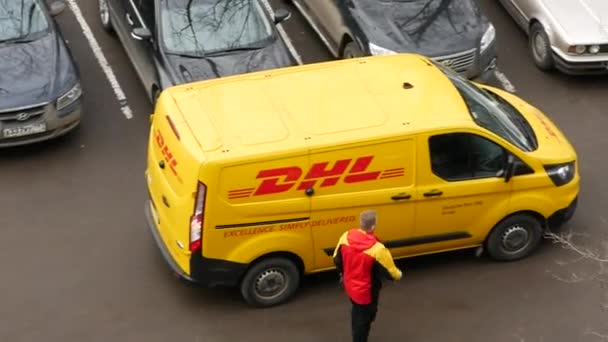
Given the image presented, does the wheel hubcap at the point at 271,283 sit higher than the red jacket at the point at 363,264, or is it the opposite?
the red jacket at the point at 363,264

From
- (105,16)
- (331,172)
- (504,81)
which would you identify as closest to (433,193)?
(331,172)

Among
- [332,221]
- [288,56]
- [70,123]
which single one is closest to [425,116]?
[332,221]

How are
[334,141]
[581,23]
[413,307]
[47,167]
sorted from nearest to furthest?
[334,141]
[413,307]
[47,167]
[581,23]

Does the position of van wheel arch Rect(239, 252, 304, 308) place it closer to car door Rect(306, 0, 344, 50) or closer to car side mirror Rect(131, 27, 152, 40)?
car side mirror Rect(131, 27, 152, 40)

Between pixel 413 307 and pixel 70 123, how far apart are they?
16.4 ft

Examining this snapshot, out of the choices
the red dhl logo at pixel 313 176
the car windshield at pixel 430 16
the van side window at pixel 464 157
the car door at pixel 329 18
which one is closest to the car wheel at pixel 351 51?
the car door at pixel 329 18

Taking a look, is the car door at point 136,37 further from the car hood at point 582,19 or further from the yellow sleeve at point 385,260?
the car hood at point 582,19

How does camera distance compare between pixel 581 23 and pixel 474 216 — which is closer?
pixel 474 216

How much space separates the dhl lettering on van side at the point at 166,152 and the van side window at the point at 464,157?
247 centimetres

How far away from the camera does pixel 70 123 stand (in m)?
13.7

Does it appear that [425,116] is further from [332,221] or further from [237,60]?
[237,60]

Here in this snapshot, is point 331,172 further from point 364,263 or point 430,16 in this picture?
point 430,16

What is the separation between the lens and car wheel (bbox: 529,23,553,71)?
50.3ft

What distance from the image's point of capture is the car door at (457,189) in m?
11.0
